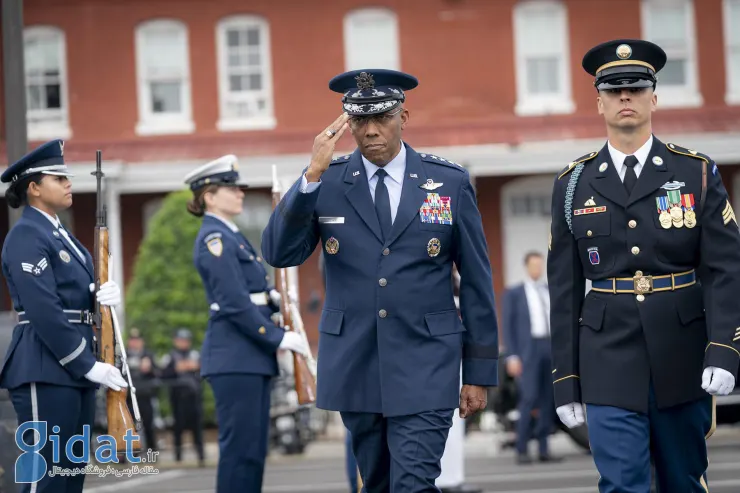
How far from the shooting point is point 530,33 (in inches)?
1158

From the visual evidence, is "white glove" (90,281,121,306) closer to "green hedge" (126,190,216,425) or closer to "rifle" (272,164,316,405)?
"rifle" (272,164,316,405)

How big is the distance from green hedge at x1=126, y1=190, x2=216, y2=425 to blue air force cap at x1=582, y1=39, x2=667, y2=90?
50.7ft

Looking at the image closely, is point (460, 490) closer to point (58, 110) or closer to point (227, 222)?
point (227, 222)

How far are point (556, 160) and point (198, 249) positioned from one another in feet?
63.1

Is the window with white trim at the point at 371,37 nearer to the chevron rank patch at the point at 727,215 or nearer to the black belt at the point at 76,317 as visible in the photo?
the black belt at the point at 76,317

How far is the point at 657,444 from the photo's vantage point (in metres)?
6.43

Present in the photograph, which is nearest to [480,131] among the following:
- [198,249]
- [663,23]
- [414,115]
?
[414,115]

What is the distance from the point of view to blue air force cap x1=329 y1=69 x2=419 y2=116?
6.49 meters

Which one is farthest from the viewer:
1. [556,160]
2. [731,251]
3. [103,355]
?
[556,160]

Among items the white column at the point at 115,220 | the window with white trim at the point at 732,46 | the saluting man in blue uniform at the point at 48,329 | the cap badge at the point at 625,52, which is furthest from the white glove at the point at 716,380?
the window with white trim at the point at 732,46

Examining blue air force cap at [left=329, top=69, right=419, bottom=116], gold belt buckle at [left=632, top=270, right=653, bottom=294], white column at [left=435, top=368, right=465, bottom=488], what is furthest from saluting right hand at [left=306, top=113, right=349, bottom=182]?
white column at [left=435, top=368, right=465, bottom=488]

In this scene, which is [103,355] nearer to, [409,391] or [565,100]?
[409,391]

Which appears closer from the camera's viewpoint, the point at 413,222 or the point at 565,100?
the point at 413,222

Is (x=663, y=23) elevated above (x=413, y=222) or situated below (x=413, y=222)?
above
